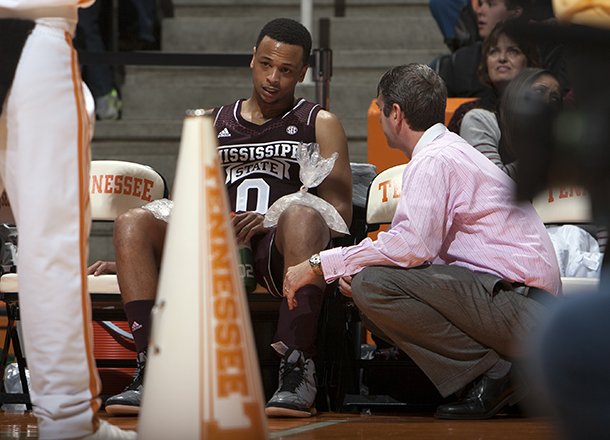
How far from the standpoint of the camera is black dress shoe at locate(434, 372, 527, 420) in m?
3.58

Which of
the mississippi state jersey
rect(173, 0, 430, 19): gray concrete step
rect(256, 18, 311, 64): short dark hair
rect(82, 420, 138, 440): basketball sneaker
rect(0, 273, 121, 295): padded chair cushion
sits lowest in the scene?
rect(82, 420, 138, 440): basketball sneaker

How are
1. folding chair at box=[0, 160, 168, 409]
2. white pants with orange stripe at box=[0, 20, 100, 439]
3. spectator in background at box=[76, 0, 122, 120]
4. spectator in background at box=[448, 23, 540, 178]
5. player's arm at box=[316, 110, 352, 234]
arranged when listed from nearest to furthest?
white pants with orange stripe at box=[0, 20, 100, 439] < player's arm at box=[316, 110, 352, 234] < folding chair at box=[0, 160, 168, 409] < spectator in background at box=[448, 23, 540, 178] < spectator in background at box=[76, 0, 122, 120]

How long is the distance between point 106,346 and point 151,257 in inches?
26.1

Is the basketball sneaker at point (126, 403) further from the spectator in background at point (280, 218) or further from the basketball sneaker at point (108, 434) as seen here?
the basketball sneaker at point (108, 434)

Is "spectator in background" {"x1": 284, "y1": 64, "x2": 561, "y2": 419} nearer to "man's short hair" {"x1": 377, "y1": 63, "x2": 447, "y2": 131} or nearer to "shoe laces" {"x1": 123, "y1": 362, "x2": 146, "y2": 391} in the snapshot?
"man's short hair" {"x1": 377, "y1": 63, "x2": 447, "y2": 131}

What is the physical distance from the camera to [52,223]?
219cm

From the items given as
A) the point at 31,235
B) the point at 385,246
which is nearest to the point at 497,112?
the point at 385,246

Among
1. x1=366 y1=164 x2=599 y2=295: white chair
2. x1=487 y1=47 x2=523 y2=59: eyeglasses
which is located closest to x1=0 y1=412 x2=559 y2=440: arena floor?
x1=366 y1=164 x2=599 y2=295: white chair

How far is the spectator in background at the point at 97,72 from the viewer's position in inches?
262

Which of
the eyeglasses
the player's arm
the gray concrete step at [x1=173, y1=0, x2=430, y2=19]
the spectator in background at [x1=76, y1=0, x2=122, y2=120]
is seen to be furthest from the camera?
the gray concrete step at [x1=173, y1=0, x2=430, y2=19]

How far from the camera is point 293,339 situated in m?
3.68

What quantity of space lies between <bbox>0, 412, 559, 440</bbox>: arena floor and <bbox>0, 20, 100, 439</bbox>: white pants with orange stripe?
0.60m

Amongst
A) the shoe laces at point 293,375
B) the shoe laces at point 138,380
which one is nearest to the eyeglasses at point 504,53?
the shoe laces at point 293,375

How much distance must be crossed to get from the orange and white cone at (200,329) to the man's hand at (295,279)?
1454 millimetres
